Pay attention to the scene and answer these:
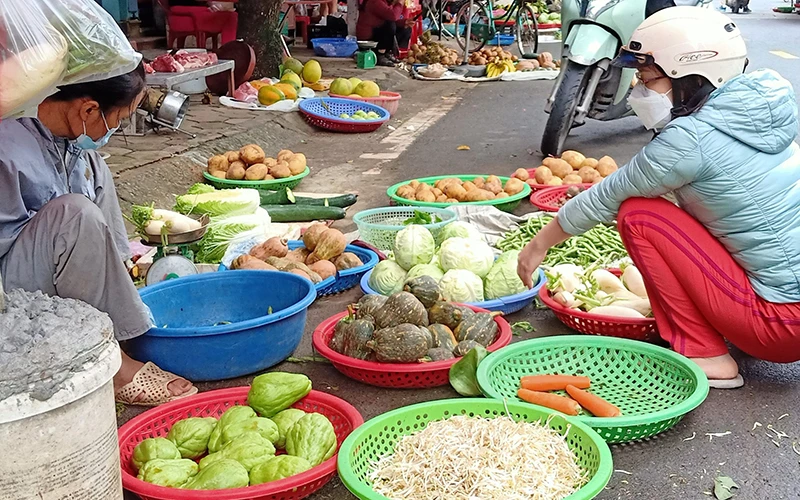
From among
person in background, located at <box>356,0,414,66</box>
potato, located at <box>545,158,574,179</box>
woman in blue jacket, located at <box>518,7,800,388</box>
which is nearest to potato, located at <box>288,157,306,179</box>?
potato, located at <box>545,158,574,179</box>

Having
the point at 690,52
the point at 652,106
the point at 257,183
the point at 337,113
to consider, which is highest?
the point at 690,52

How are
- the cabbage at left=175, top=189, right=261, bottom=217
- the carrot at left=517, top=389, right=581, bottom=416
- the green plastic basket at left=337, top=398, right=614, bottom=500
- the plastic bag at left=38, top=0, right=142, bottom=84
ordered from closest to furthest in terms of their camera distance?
the plastic bag at left=38, top=0, right=142, bottom=84 → the green plastic basket at left=337, top=398, right=614, bottom=500 → the carrot at left=517, top=389, right=581, bottom=416 → the cabbage at left=175, top=189, right=261, bottom=217

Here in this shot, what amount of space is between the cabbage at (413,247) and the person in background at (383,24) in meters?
9.75

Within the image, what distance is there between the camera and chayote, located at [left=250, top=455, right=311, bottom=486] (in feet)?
7.70

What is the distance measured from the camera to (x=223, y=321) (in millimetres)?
3633

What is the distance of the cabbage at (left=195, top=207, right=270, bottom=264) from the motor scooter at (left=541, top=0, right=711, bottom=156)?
3169 mm

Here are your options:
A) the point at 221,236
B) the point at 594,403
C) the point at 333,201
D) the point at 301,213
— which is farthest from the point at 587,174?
the point at 594,403

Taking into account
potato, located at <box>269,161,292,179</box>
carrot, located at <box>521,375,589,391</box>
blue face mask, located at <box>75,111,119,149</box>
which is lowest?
potato, located at <box>269,161,292,179</box>

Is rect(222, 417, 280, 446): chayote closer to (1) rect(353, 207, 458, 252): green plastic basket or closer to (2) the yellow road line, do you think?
(1) rect(353, 207, 458, 252): green plastic basket

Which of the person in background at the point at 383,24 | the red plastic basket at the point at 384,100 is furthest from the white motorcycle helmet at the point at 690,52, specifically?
the person in background at the point at 383,24

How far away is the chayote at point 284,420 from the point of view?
2631mm

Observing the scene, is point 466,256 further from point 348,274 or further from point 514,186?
point 514,186

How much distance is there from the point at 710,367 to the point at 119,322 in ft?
7.17

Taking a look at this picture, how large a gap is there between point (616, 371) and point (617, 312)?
414 millimetres
